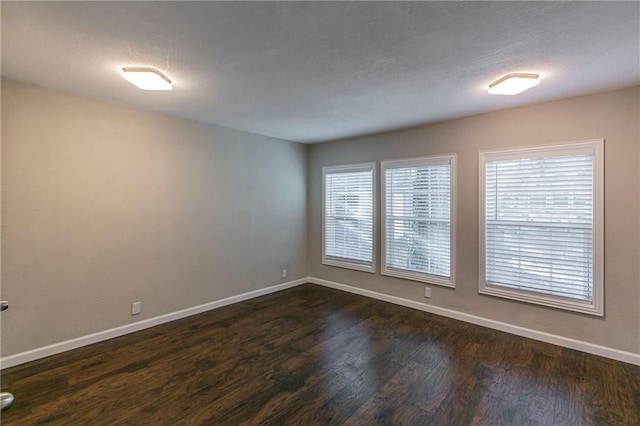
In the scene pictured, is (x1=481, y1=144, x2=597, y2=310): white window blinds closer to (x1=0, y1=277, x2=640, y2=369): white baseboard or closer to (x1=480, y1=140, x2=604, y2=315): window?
(x1=480, y1=140, x2=604, y2=315): window

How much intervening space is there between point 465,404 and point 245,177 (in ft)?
12.2

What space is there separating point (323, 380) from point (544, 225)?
2738 millimetres

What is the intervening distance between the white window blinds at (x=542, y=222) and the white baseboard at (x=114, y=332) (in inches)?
133

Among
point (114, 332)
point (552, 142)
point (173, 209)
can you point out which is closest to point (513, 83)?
point (552, 142)

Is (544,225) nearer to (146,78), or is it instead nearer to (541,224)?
(541,224)

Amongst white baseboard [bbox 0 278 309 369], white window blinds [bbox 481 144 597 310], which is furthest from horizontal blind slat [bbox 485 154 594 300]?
white baseboard [bbox 0 278 309 369]

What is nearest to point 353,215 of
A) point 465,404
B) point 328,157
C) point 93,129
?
point 328,157

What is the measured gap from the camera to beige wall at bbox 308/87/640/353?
8.78ft

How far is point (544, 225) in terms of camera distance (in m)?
3.07

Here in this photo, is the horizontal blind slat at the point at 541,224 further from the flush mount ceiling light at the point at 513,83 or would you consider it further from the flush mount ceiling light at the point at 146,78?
the flush mount ceiling light at the point at 146,78

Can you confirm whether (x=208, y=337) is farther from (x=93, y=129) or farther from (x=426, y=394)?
(x=93, y=129)

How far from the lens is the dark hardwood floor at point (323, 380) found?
2.01 metres

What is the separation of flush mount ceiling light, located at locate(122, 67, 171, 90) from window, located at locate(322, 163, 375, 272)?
2.98 m

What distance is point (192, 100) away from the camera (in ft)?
10.1
